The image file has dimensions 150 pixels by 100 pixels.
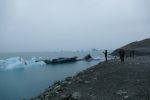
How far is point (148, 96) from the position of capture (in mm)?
13039

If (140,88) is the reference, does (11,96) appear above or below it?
below

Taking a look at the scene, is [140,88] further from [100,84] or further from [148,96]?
[100,84]

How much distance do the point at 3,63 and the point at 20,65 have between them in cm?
473

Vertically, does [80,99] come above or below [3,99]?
above

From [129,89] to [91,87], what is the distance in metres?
2.46

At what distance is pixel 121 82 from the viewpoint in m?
17.2

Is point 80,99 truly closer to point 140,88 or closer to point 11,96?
point 140,88

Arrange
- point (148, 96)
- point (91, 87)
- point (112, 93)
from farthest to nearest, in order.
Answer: point (91, 87) → point (112, 93) → point (148, 96)

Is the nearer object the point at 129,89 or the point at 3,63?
the point at 129,89

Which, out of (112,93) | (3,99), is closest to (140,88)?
(112,93)

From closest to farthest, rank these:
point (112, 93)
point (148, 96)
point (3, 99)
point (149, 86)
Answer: point (148, 96) → point (112, 93) → point (149, 86) → point (3, 99)

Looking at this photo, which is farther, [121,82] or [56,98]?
[121,82]

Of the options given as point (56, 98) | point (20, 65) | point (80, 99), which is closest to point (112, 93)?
point (80, 99)

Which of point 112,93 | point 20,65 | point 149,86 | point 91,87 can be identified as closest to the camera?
point 112,93
